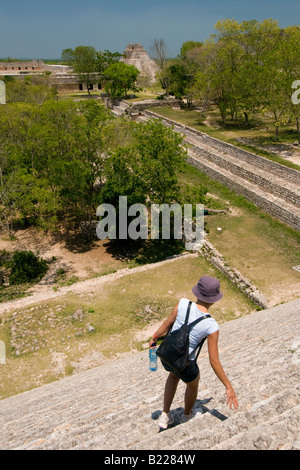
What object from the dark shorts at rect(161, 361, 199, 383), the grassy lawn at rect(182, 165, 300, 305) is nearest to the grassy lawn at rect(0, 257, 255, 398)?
the grassy lawn at rect(182, 165, 300, 305)

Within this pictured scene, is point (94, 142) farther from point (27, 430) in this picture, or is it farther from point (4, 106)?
point (27, 430)

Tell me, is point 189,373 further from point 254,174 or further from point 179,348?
point 254,174

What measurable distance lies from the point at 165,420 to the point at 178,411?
0.41 meters

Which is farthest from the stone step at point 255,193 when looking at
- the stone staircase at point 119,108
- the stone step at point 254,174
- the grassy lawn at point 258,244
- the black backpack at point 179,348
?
the stone staircase at point 119,108

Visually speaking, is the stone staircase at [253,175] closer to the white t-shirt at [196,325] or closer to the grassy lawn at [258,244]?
the grassy lawn at [258,244]

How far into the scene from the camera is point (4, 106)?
68.2 ft

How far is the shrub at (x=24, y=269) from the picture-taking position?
1392 cm

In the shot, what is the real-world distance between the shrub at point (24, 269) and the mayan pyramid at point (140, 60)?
4939cm

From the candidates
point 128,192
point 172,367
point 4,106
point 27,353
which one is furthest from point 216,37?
point 172,367

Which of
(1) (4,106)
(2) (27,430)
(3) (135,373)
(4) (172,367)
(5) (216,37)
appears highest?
(5) (216,37)

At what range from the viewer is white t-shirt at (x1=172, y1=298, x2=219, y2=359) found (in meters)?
3.40

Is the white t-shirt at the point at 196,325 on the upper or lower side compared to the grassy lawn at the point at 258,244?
upper

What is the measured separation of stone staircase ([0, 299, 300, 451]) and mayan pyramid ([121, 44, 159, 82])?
56843mm

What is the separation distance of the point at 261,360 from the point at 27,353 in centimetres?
736
